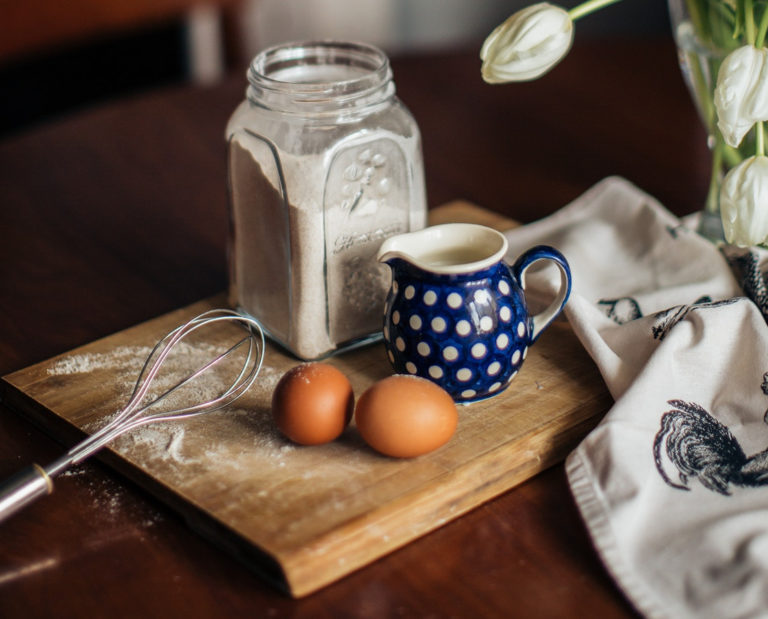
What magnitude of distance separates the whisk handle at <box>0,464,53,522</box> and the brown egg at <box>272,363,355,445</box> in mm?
149

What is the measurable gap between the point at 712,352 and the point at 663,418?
0.25 feet

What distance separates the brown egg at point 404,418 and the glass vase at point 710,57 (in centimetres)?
38

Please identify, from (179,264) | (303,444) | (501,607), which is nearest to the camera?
(501,607)

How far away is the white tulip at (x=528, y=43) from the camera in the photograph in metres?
0.65

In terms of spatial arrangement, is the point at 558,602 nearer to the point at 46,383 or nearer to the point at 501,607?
the point at 501,607

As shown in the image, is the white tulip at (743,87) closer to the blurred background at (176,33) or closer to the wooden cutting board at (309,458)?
the wooden cutting board at (309,458)

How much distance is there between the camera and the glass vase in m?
0.78

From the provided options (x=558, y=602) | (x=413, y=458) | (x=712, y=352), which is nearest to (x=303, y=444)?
(x=413, y=458)

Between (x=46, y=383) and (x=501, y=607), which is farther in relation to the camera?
(x=46, y=383)

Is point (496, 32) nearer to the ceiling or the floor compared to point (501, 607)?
nearer to the ceiling

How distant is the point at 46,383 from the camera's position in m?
0.73

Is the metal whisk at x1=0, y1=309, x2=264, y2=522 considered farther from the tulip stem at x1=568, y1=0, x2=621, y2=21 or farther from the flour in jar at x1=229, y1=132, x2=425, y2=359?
the tulip stem at x1=568, y1=0, x2=621, y2=21

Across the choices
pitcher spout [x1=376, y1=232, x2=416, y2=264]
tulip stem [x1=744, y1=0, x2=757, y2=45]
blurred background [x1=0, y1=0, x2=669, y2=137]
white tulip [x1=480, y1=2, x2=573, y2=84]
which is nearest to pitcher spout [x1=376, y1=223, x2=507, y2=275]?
pitcher spout [x1=376, y1=232, x2=416, y2=264]

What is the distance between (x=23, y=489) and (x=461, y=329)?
0.98ft
